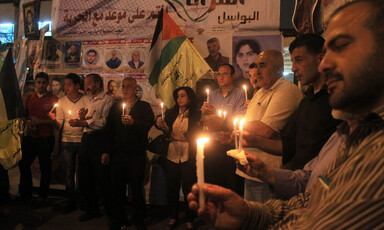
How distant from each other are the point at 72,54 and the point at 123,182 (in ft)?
10.4

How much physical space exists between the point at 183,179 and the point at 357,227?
10.9 ft

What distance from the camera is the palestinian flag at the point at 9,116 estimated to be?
3.44m

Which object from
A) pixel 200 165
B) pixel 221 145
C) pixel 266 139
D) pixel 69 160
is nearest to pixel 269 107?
pixel 266 139

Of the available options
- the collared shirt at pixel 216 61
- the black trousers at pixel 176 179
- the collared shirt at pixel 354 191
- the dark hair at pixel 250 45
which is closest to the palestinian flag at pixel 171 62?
the collared shirt at pixel 216 61

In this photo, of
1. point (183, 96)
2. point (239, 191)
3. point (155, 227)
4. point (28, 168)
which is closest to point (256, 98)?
point (183, 96)

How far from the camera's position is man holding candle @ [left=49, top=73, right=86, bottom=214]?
4387 millimetres

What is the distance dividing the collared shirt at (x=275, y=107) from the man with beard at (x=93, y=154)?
2540 mm

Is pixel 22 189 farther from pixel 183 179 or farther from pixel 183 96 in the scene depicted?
pixel 183 96

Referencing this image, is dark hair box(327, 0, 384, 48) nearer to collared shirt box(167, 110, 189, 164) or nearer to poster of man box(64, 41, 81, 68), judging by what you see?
collared shirt box(167, 110, 189, 164)

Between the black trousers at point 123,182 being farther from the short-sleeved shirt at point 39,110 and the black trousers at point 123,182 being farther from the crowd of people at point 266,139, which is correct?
the short-sleeved shirt at point 39,110

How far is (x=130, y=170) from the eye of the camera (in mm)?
3861

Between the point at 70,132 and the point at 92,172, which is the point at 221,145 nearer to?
the point at 92,172

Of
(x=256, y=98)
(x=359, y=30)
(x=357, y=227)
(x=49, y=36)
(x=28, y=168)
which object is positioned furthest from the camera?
(x=49, y=36)

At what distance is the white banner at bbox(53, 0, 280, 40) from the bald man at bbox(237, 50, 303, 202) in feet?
8.13
